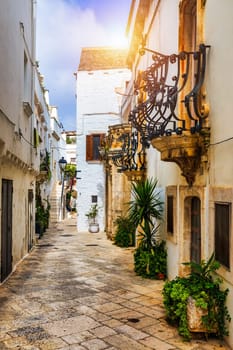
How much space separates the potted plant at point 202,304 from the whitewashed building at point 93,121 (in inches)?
610

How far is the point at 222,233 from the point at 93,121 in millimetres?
16795

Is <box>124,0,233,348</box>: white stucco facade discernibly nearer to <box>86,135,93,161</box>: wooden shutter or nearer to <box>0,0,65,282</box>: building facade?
<box>0,0,65,282</box>: building facade

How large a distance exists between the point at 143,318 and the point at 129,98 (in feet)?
40.0

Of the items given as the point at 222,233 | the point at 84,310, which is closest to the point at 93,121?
the point at 84,310

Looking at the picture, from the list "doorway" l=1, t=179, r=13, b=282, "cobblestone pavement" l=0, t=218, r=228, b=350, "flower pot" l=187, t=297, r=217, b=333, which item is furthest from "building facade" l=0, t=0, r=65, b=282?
"flower pot" l=187, t=297, r=217, b=333

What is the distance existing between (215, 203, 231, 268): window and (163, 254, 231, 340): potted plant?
0.47 ft

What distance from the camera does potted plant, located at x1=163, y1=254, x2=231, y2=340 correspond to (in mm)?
4641

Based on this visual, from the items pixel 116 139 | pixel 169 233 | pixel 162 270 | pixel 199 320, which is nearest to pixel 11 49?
pixel 169 233

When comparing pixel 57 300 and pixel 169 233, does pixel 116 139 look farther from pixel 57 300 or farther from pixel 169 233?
pixel 57 300

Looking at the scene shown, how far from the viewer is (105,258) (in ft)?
37.5

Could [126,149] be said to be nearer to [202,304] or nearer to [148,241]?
[148,241]

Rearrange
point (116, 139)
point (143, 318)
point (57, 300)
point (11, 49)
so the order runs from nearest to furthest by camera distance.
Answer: point (143, 318) < point (57, 300) < point (11, 49) < point (116, 139)

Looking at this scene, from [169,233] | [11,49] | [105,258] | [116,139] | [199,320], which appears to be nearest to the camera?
[199,320]

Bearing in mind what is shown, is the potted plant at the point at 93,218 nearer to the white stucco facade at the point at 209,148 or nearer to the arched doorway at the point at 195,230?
the white stucco facade at the point at 209,148
